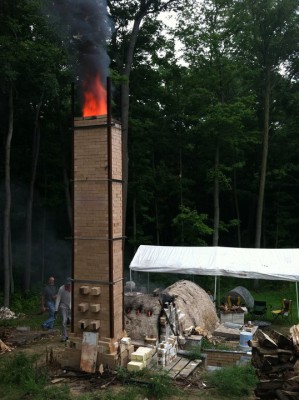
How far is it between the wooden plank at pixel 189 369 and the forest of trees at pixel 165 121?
9.79 metres

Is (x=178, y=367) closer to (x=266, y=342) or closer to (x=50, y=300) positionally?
(x=266, y=342)

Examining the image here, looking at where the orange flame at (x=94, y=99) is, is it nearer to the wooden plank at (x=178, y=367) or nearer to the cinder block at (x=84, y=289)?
the cinder block at (x=84, y=289)

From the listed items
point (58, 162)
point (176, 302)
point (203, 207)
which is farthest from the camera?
point (203, 207)

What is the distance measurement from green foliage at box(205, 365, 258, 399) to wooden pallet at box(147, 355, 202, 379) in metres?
0.45

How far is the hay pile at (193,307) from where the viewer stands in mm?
11781

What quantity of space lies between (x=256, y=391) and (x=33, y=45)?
1483 centimetres

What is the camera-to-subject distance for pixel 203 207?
31078mm

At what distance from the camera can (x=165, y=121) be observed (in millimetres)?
25766

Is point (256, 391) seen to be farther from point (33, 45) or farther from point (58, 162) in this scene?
point (58, 162)

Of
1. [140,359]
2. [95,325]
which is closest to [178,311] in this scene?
[140,359]

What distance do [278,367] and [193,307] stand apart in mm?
5731

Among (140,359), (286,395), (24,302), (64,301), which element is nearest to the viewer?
(286,395)

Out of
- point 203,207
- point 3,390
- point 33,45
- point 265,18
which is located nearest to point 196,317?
point 3,390

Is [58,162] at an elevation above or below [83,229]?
above
